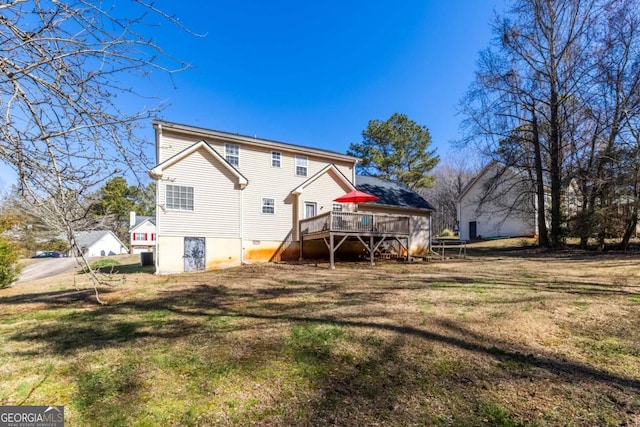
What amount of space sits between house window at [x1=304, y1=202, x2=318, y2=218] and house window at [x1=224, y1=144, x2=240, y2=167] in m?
4.13

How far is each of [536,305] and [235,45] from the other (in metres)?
10.6

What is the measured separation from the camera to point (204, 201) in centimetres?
1435

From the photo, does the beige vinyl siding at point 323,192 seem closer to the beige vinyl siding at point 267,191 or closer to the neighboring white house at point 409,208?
the beige vinyl siding at point 267,191

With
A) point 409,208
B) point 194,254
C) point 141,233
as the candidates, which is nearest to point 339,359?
point 194,254

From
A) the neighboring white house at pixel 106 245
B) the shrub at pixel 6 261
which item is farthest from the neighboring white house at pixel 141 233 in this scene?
the shrub at pixel 6 261

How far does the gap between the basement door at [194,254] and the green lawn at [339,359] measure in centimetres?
602

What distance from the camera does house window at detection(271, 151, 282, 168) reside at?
54.8 feet

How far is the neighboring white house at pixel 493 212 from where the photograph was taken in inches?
951

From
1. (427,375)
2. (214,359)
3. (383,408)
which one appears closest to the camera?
(383,408)

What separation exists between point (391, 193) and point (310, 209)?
19.4ft

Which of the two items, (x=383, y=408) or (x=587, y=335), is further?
(x=587, y=335)

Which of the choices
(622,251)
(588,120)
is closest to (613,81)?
(588,120)

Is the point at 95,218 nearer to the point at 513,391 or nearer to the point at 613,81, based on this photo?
the point at 513,391

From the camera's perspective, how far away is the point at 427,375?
3.61m
